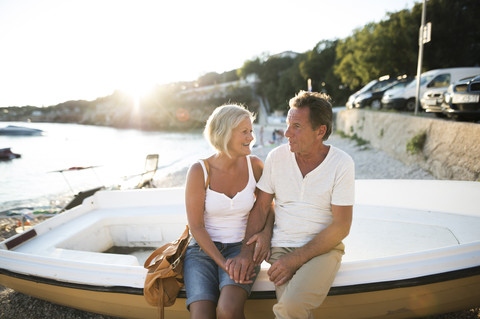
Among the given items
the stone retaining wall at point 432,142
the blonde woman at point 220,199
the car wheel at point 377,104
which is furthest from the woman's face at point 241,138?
the car wheel at point 377,104

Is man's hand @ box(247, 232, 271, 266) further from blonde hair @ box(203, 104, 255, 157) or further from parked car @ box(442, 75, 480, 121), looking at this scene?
parked car @ box(442, 75, 480, 121)

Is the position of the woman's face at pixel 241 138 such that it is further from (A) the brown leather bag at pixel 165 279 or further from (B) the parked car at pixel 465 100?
(B) the parked car at pixel 465 100

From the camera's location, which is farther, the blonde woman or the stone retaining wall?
the stone retaining wall

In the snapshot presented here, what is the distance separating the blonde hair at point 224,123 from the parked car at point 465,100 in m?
5.88

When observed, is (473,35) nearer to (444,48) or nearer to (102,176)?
(444,48)

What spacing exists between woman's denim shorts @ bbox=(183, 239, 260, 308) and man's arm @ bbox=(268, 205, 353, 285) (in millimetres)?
228

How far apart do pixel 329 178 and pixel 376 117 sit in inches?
407

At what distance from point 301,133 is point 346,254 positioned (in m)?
1.61

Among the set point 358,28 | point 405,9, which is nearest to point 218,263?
point 405,9

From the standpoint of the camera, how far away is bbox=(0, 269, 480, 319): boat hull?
2021 mm

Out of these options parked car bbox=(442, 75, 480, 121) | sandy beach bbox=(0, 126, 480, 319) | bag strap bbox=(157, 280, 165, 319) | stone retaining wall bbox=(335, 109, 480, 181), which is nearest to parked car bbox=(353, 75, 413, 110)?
sandy beach bbox=(0, 126, 480, 319)

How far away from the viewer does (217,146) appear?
2.28 m

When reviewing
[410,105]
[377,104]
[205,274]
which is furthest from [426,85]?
[205,274]

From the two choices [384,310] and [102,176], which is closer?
[384,310]
